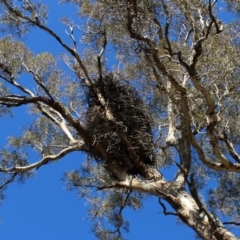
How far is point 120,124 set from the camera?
26.3 feet

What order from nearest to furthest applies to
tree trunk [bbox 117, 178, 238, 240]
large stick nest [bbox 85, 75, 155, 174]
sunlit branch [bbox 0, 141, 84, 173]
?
tree trunk [bbox 117, 178, 238, 240]
large stick nest [bbox 85, 75, 155, 174]
sunlit branch [bbox 0, 141, 84, 173]

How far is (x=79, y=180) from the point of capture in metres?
10.8

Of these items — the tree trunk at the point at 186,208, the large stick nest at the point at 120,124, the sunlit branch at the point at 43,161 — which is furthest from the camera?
the sunlit branch at the point at 43,161

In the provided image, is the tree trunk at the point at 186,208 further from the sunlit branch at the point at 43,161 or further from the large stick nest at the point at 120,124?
the sunlit branch at the point at 43,161

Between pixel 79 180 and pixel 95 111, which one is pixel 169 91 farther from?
pixel 79 180

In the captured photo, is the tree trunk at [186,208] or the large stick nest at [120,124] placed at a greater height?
the large stick nest at [120,124]

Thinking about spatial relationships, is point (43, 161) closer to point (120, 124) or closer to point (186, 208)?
point (120, 124)

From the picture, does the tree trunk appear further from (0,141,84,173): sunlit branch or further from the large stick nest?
(0,141,84,173): sunlit branch

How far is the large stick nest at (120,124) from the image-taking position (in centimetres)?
810

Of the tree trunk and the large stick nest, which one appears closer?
the tree trunk

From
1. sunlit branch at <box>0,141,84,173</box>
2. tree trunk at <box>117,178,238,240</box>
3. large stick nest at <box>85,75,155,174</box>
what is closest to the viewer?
tree trunk at <box>117,178,238,240</box>

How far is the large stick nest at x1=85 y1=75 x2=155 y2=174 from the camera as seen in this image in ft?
26.6

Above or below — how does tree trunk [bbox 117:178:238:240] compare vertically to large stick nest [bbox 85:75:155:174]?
below

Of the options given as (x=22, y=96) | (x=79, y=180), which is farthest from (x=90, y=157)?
(x=79, y=180)
